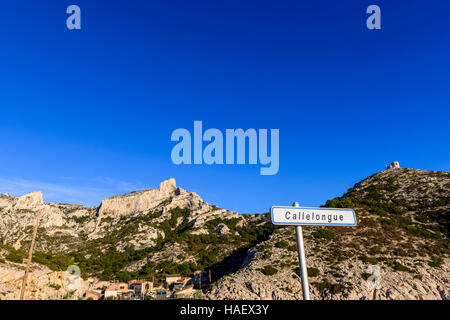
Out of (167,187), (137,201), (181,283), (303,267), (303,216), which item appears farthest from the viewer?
(167,187)

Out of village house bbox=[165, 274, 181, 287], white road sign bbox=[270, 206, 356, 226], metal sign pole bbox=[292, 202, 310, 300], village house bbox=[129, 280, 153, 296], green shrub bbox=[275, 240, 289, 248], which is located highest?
green shrub bbox=[275, 240, 289, 248]

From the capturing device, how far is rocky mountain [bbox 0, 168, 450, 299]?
3544 centimetres

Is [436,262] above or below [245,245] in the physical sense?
below

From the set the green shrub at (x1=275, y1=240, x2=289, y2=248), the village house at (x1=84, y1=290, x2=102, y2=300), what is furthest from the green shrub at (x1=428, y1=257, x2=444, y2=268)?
the village house at (x1=84, y1=290, x2=102, y2=300)

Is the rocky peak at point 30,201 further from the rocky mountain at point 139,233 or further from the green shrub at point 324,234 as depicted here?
the green shrub at point 324,234

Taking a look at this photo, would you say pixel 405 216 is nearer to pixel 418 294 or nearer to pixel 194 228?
pixel 418 294

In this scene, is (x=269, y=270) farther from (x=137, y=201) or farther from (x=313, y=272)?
(x=137, y=201)

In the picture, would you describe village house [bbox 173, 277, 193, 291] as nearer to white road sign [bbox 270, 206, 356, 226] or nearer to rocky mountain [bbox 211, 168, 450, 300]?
rocky mountain [bbox 211, 168, 450, 300]

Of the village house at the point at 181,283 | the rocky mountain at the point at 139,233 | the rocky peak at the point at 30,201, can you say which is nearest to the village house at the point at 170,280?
the village house at the point at 181,283

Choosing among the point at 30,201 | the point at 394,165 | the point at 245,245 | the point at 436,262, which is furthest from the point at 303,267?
the point at 30,201

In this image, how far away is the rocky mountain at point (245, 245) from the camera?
35438 mm

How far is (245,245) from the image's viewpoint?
84.9 m
